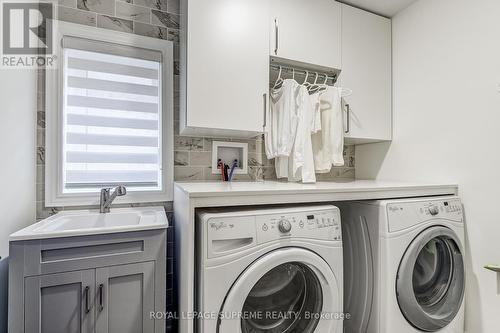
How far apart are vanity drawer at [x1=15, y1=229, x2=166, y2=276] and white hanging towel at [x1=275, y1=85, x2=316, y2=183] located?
0.89m

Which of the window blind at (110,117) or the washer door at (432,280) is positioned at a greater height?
the window blind at (110,117)

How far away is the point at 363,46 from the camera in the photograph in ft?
6.28

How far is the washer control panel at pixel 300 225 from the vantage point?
3.46 ft

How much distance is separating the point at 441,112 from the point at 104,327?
2370 mm

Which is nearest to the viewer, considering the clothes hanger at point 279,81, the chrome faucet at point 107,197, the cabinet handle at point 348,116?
the chrome faucet at point 107,197

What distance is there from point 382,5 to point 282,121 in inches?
49.7

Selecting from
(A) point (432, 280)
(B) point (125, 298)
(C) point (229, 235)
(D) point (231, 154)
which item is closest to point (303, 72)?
(D) point (231, 154)

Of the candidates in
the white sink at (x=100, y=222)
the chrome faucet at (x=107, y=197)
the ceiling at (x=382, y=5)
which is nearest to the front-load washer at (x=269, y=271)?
the white sink at (x=100, y=222)

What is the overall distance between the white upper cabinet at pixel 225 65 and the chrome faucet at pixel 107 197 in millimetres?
563

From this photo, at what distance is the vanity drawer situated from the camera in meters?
1.06

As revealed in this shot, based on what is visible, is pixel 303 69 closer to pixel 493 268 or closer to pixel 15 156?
pixel 493 268

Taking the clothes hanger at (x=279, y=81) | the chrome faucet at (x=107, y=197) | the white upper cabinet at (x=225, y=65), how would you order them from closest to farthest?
the white upper cabinet at (x=225, y=65), the chrome faucet at (x=107, y=197), the clothes hanger at (x=279, y=81)

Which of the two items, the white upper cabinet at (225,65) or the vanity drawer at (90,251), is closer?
the vanity drawer at (90,251)

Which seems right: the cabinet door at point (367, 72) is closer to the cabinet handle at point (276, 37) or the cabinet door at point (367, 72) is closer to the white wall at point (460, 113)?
the white wall at point (460, 113)
